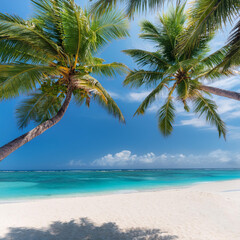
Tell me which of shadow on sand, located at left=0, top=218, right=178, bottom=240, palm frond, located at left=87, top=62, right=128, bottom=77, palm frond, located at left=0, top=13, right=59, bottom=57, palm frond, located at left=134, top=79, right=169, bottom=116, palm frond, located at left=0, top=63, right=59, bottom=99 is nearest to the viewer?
palm frond, located at left=0, top=63, right=59, bottom=99

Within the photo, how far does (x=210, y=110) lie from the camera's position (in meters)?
7.28

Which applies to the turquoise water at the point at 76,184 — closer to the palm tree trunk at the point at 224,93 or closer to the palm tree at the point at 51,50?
the palm tree at the point at 51,50

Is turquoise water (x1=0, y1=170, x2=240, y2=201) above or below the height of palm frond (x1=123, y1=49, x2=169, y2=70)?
below

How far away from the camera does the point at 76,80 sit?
4.55 meters

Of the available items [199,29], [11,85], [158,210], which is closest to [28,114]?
[11,85]

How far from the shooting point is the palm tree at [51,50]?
3819 mm

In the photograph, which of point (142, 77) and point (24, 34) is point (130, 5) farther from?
point (142, 77)

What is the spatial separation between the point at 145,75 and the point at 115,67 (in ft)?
6.09

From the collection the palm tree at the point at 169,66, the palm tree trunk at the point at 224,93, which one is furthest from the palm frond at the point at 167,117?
the palm tree trunk at the point at 224,93

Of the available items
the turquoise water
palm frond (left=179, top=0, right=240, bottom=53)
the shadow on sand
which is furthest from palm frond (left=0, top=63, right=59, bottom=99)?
the turquoise water

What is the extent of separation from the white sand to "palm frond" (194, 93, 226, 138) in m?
3.21

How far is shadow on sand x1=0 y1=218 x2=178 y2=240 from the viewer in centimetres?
477

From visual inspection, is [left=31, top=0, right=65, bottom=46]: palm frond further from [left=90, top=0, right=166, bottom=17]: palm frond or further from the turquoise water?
the turquoise water

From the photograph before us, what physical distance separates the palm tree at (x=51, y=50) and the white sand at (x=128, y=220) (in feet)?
10.9
